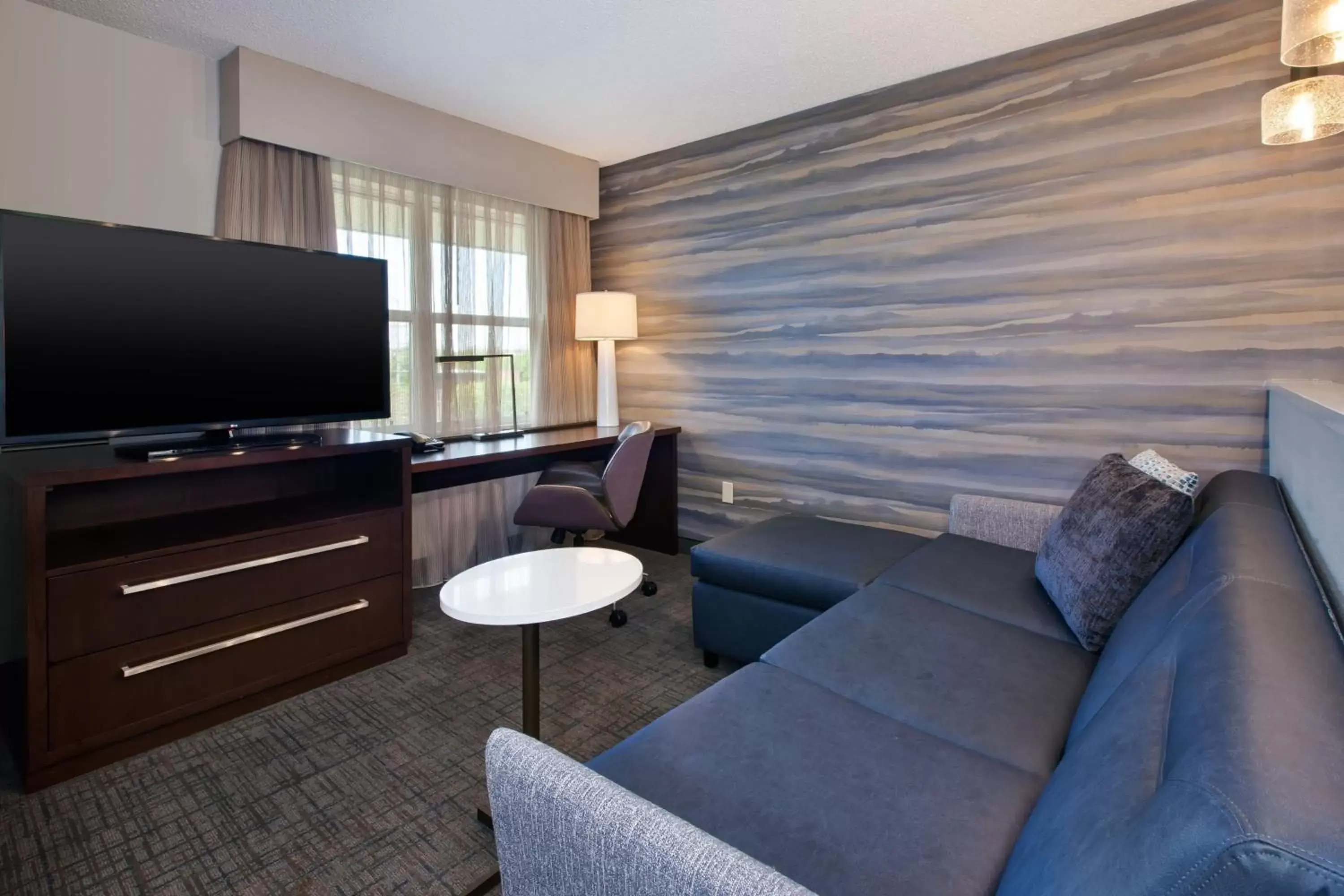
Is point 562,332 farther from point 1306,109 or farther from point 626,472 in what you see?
point 1306,109

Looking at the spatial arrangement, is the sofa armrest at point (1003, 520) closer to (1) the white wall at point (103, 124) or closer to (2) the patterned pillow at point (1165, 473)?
(2) the patterned pillow at point (1165, 473)

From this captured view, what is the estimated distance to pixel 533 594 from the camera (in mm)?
1723

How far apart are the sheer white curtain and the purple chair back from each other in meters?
0.95

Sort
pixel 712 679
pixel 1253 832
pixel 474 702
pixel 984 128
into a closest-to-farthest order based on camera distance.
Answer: pixel 1253 832 < pixel 474 702 < pixel 712 679 < pixel 984 128

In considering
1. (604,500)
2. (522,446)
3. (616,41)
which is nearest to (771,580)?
(604,500)

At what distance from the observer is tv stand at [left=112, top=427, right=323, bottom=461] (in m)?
2.04

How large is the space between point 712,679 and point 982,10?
260 centimetres

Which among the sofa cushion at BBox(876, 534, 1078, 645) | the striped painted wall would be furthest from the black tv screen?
the sofa cushion at BBox(876, 534, 1078, 645)

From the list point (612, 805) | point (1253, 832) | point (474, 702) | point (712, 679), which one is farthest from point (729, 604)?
point (1253, 832)

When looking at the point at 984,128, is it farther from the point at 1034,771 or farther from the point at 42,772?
A: the point at 42,772

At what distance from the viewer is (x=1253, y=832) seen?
1.51 feet

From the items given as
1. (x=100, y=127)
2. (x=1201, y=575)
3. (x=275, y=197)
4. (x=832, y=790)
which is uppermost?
(x=100, y=127)

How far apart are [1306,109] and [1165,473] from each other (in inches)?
41.3

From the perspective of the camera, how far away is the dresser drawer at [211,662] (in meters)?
1.79
